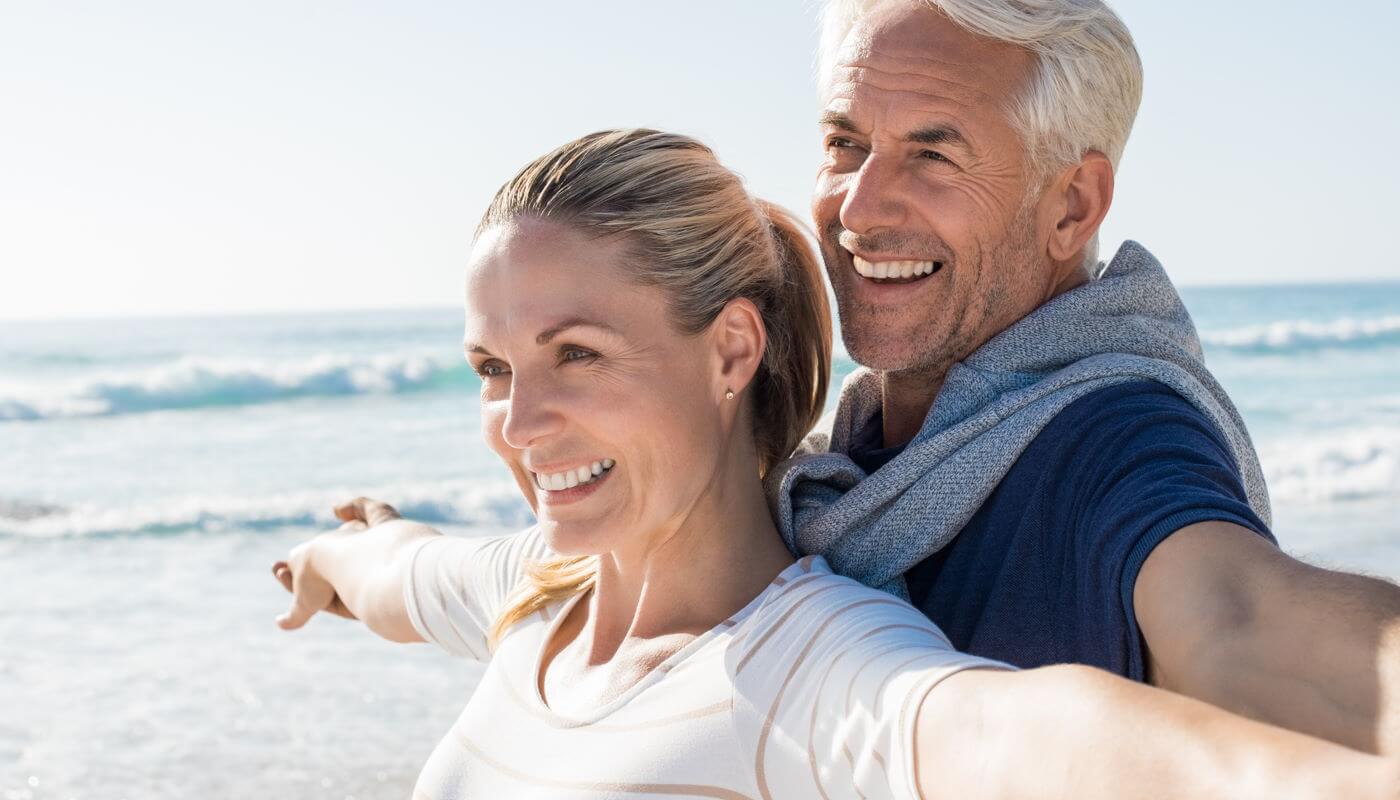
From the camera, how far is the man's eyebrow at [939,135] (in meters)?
2.31

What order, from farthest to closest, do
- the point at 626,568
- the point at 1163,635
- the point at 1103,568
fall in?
the point at 626,568, the point at 1103,568, the point at 1163,635

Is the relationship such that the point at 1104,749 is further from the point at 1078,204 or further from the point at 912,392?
the point at 1078,204

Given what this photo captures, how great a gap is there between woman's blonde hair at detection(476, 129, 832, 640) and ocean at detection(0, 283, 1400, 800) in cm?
87

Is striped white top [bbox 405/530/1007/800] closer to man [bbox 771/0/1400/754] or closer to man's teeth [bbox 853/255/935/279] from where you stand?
man [bbox 771/0/1400/754]

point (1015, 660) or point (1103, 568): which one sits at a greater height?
point (1103, 568)

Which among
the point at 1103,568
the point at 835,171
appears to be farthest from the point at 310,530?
the point at 1103,568

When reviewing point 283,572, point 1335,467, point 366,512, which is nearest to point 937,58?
point 366,512

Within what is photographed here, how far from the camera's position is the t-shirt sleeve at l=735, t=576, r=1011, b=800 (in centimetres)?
148

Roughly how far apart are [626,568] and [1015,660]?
0.61 m

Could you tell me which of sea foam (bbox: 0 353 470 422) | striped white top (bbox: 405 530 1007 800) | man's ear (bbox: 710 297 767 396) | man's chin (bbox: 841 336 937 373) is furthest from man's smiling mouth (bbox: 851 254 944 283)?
sea foam (bbox: 0 353 470 422)

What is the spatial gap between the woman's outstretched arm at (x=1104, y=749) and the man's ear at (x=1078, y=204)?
122cm

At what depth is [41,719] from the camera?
5.79m

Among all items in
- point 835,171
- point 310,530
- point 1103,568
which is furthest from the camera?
point 310,530

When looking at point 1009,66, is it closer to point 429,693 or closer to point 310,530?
point 429,693
